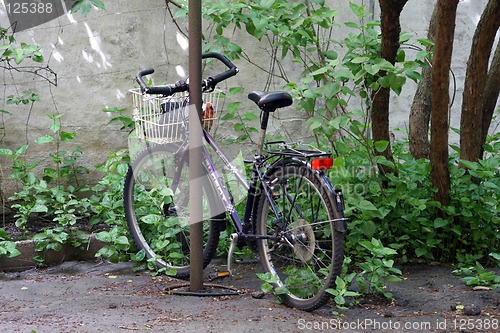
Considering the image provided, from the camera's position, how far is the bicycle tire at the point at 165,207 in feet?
16.5

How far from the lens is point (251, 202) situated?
4.61 metres

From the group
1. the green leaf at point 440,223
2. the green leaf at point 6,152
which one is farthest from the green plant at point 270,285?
the green leaf at point 6,152

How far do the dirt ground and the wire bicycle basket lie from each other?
105 centimetres

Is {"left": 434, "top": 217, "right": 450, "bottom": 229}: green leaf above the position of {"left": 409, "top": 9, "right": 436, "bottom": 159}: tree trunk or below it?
below

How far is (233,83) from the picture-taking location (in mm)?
6445

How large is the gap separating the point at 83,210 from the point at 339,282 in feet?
9.08

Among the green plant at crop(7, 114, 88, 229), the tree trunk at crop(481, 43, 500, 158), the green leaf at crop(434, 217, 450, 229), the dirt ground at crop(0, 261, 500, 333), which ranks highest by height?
the tree trunk at crop(481, 43, 500, 158)

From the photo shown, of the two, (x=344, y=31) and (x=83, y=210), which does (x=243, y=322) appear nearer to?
(x=83, y=210)

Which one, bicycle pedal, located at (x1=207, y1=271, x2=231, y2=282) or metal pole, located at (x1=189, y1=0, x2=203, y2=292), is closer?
metal pole, located at (x1=189, y1=0, x2=203, y2=292)

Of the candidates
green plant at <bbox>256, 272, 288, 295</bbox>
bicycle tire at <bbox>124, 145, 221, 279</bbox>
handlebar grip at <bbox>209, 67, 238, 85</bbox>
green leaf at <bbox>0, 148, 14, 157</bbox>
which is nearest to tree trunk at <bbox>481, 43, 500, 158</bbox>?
handlebar grip at <bbox>209, 67, 238, 85</bbox>

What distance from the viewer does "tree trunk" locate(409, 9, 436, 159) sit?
19.2 feet

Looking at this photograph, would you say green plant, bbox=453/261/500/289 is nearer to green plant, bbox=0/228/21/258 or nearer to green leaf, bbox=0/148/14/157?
green plant, bbox=0/228/21/258

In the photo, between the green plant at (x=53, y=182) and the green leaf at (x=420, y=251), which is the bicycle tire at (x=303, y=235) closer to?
the green leaf at (x=420, y=251)

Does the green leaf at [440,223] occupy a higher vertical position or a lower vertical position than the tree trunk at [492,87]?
lower
